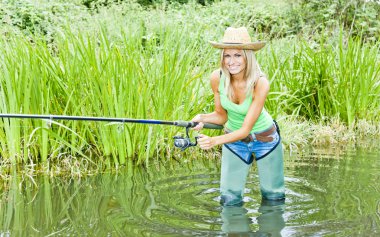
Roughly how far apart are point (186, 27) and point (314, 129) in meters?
2.13

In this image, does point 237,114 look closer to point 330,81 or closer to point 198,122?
point 198,122

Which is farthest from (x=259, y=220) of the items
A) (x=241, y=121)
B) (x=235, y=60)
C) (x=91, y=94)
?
(x=91, y=94)

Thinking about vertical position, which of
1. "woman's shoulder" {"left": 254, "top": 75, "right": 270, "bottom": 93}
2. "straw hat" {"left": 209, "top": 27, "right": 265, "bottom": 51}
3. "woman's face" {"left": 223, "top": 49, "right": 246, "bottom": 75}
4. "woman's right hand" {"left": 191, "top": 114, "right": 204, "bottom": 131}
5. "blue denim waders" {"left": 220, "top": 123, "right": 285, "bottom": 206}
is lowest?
"blue denim waders" {"left": 220, "top": 123, "right": 285, "bottom": 206}

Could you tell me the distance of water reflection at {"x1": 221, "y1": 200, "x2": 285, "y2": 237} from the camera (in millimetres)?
3318

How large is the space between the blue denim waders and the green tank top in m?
0.10

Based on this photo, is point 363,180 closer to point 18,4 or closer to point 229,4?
point 18,4

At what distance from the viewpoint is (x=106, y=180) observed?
4.44 m

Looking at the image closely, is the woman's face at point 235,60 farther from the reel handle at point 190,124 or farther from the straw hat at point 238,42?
the reel handle at point 190,124

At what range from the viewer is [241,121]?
145 inches

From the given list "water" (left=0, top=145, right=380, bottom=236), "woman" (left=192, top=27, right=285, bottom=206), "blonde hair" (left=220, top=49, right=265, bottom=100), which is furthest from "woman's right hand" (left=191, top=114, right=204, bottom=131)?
"water" (left=0, top=145, right=380, bottom=236)

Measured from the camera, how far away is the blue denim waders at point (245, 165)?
3.78 meters

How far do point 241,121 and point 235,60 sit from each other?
17.4 inches

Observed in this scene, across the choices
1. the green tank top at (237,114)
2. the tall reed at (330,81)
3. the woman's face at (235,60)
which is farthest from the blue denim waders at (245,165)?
the tall reed at (330,81)

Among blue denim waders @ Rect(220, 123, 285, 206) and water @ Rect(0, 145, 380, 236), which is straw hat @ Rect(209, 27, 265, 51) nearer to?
blue denim waders @ Rect(220, 123, 285, 206)
